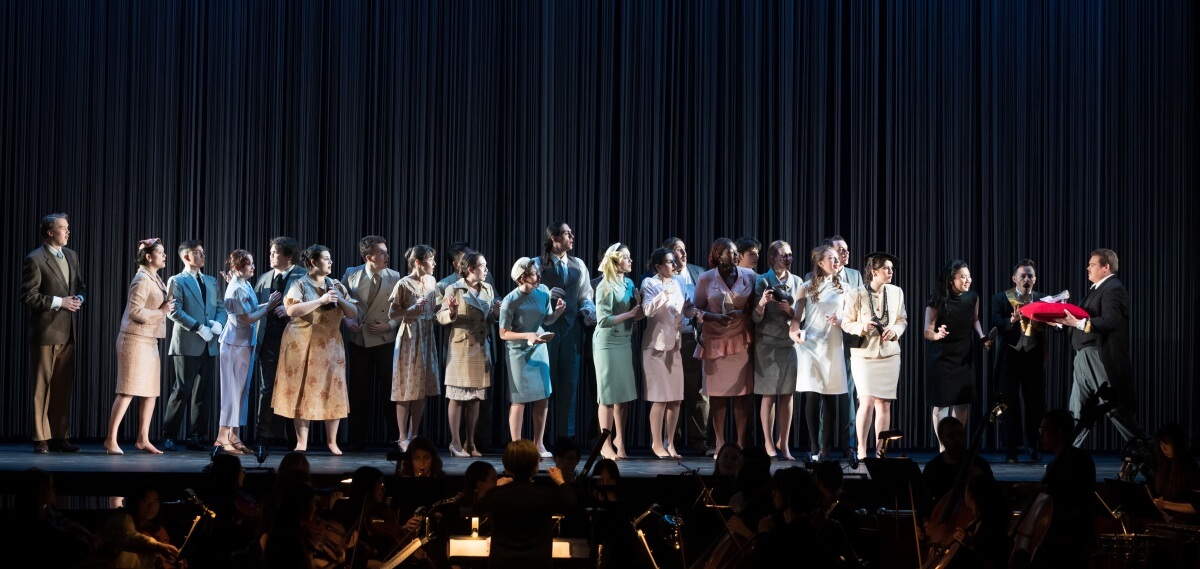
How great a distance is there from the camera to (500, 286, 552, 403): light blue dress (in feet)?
28.1

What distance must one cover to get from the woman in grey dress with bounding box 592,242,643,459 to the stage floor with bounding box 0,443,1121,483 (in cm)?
35

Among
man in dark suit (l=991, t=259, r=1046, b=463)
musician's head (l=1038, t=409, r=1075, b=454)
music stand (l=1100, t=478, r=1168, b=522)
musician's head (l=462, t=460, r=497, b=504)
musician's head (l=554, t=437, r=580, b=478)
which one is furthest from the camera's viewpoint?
man in dark suit (l=991, t=259, r=1046, b=463)

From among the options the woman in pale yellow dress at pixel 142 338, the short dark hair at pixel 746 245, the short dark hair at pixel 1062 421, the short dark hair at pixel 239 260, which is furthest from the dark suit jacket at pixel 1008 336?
the woman in pale yellow dress at pixel 142 338

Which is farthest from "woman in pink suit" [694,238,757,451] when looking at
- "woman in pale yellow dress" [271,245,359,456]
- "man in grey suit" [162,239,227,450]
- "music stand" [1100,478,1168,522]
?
"man in grey suit" [162,239,227,450]

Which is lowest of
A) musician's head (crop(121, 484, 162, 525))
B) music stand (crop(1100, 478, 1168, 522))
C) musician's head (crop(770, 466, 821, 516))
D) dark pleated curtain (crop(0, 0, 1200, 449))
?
music stand (crop(1100, 478, 1168, 522))

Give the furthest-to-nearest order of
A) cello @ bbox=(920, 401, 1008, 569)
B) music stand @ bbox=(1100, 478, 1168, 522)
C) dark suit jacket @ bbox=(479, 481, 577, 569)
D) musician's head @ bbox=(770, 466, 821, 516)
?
music stand @ bbox=(1100, 478, 1168, 522), cello @ bbox=(920, 401, 1008, 569), dark suit jacket @ bbox=(479, 481, 577, 569), musician's head @ bbox=(770, 466, 821, 516)

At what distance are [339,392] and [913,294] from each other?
15.5ft

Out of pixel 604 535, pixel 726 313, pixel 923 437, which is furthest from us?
pixel 923 437

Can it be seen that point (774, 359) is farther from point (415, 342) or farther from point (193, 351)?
point (193, 351)

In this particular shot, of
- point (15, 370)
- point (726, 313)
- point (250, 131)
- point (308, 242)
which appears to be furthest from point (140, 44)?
point (726, 313)

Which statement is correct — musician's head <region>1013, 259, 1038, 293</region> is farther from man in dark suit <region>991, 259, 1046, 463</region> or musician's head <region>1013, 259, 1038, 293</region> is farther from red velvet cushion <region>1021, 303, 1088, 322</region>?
red velvet cushion <region>1021, 303, 1088, 322</region>

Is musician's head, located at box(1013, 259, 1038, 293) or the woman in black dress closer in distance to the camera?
the woman in black dress

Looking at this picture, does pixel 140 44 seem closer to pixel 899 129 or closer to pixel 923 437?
pixel 899 129

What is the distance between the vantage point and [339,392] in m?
8.65
